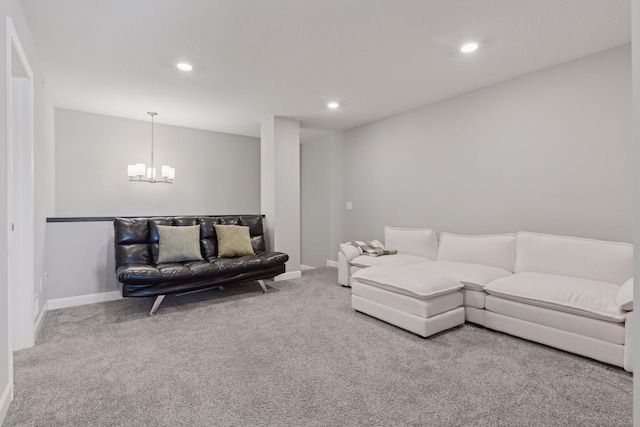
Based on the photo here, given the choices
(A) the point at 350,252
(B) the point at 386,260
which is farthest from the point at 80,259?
(B) the point at 386,260

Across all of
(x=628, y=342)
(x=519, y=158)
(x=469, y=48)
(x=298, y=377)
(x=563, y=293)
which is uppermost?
(x=469, y=48)

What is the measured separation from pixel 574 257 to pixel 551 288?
1.96ft

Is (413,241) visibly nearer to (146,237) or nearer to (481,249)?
(481,249)

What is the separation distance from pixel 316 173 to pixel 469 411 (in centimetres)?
498

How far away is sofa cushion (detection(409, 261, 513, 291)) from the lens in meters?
2.79

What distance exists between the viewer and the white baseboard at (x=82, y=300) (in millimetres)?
3354

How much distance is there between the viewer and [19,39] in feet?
6.89

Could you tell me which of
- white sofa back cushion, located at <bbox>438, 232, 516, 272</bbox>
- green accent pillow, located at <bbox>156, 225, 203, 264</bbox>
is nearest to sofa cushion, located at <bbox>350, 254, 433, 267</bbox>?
white sofa back cushion, located at <bbox>438, 232, 516, 272</bbox>

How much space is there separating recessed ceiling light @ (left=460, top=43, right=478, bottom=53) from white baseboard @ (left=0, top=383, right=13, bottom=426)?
3906mm

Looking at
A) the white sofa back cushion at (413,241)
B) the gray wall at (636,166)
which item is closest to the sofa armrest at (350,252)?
the white sofa back cushion at (413,241)

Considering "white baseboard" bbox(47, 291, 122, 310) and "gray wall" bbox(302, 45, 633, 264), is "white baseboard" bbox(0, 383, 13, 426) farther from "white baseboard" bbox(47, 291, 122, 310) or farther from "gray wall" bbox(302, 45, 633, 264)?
"gray wall" bbox(302, 45, 633, 264)

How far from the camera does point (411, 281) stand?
2.65m

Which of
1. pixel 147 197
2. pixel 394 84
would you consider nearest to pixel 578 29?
pixel 394 84

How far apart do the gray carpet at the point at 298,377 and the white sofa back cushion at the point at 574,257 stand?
0.79 meters
